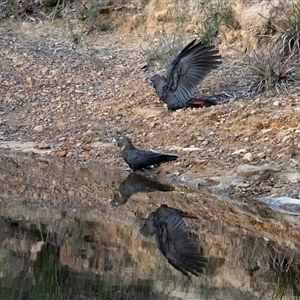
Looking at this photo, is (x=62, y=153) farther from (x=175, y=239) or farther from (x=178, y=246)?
(x=178, y=246)

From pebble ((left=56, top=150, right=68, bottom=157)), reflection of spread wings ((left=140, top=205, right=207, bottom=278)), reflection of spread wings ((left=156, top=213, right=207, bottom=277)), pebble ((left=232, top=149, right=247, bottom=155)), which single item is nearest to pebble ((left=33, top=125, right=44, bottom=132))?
pebble ((left=56, top=150, right=68, bottom=157))

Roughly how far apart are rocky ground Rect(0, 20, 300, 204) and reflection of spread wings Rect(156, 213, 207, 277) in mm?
969

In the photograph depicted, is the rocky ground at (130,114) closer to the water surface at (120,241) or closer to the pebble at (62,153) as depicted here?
the pebble at (62,153)

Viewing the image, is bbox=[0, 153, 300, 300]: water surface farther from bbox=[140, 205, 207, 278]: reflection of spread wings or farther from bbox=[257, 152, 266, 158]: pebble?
bbox=[257, 152, 266, 158]: pebble

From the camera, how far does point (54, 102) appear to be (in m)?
9.34

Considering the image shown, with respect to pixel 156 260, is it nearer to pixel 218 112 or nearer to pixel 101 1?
pixel 218 112

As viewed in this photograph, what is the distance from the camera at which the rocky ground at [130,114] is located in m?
7.14

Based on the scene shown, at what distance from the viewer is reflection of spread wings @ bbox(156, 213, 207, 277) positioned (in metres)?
4.98

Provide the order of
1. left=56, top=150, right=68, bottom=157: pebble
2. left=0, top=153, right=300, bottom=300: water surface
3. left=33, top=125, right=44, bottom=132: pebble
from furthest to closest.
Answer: left=33, top=125, right=44, bottom=132: pebble < left=56, top=150, right=68, bottom=157: pebble < left=0, top=153, right=300, bottom=300: water surface

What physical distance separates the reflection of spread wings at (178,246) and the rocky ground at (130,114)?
969 mm

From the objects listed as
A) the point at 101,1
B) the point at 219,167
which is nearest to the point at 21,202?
the point at 219,167

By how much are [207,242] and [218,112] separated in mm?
2764

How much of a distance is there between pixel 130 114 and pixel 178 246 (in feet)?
11.3

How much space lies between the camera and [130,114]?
8688 mm
